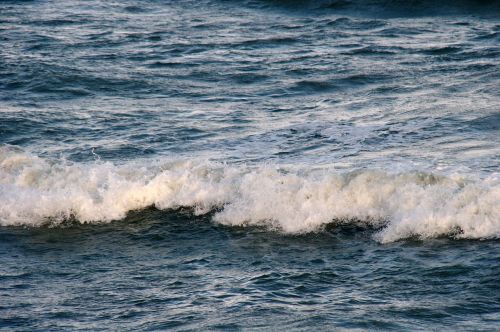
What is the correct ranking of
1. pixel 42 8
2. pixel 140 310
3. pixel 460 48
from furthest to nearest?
pixel 42 8, pixel 460 48, pixel 140 310

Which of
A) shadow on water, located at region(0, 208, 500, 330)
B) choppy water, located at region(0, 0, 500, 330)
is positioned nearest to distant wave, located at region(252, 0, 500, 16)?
choppy water, located at region(0, 0, 500, 330)

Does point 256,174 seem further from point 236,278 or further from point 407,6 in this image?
point 407,6

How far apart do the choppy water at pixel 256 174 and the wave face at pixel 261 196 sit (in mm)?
26

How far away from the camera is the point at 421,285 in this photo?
8.38 meters

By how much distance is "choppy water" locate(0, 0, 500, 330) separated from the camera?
832 cm

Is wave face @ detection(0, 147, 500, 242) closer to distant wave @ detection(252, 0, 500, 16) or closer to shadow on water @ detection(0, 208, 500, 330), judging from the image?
shadow on water @ detection(0, 208, 500, 330)

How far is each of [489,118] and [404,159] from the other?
2050 mm

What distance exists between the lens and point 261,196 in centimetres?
1103

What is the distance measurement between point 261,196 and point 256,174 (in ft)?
1.76

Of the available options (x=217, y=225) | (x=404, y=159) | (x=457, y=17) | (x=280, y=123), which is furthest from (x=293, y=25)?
(x=217, y=225)

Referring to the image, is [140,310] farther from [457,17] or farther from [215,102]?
[457,17]

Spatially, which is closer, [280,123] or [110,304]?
[110,304]

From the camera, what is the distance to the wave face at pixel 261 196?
9961 millimetres

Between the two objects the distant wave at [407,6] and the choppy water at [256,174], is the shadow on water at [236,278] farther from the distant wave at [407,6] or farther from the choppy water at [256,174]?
the distant wave at [407,6]
